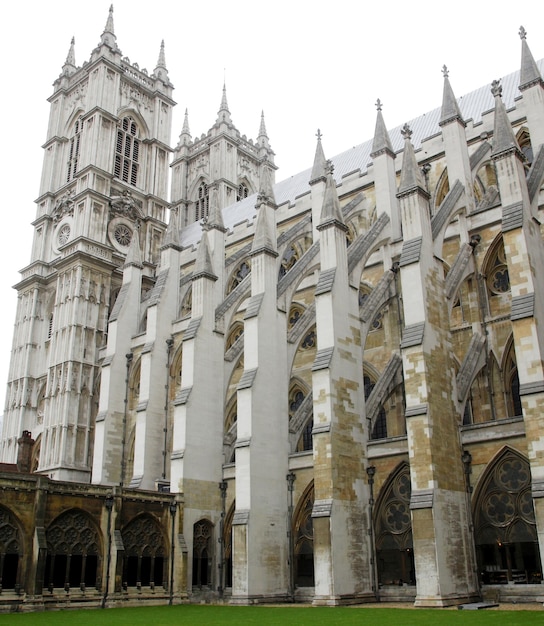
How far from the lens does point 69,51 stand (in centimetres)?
5397

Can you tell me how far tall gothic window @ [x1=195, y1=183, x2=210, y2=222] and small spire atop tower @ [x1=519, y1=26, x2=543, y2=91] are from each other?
32991 millimetres

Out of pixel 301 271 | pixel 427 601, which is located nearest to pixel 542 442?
pixel 427 601

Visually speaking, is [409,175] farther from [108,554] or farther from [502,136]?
[108,554]

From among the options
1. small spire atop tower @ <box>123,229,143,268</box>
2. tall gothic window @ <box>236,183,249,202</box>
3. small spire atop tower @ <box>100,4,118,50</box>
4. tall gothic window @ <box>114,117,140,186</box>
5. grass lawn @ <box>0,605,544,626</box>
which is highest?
small spire atop tower @ <box>100,4,118,50</box>

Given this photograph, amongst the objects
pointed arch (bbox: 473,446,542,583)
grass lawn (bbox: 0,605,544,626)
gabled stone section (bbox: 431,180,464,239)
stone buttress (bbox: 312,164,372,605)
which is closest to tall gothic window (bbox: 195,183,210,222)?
stone buttress (bbox: 312,164,372,605)

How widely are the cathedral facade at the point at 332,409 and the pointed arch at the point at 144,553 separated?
0.27ft

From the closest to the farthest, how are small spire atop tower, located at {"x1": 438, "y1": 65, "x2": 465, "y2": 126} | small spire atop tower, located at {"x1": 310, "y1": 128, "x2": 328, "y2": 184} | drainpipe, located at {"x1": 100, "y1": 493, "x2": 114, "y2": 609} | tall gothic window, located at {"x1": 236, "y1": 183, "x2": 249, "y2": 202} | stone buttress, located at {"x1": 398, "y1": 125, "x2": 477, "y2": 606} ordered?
1. stone buttress, located at {"x1": 398, "y1": 125, "x2": 477, "y2": 606}
2. drainpipe, located at {"x1": 100, "y1": 493, "x2": 114, "y2": 609}
3. small spire atop tower, located at {"x1": 438, "y1": 65, "x2": 465, "y2": 126}
4. small spire atop tower, located at {"x1": 310, "y1": 128, "x2": 328, "y2": 184}
5. tall gothic window, located at {"x1": 236, "y1": 183, "x2": 249, "y2": 202}

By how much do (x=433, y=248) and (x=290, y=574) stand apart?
1262 cm

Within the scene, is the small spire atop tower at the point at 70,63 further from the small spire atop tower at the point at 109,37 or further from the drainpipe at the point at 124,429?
the drainpipe at the point at 124,429

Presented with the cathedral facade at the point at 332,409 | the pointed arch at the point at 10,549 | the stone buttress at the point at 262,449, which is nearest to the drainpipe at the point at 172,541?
the cathedral facade at the point at 332,409

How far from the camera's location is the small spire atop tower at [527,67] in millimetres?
27531

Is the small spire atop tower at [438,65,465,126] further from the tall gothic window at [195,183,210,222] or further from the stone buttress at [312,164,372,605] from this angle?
the tall gothic window at [195,183,210,222]

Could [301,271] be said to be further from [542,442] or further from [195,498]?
[542,442]

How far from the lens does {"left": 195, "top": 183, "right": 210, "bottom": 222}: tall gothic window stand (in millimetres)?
57156
